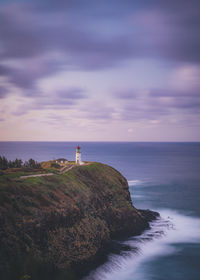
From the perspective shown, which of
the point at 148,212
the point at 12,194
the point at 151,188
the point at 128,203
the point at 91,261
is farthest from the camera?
the point at 151,188

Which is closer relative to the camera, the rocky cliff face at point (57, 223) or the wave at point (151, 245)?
the rocky cliff face at point (57, 223)

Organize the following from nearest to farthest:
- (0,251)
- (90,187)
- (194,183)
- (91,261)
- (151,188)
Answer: (0,251), (91,261), (90,187), (151,188), (194,183)

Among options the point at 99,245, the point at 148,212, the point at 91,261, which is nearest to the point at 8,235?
the point at 91,261

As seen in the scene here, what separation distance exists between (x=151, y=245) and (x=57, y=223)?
15776 mm

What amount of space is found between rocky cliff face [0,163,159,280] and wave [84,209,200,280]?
213cm

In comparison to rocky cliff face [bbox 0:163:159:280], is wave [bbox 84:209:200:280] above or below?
below

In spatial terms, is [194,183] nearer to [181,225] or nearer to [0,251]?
[181,225]

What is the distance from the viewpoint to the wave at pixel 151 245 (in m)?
29.9

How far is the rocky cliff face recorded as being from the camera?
77.9ft

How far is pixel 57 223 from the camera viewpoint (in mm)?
29609

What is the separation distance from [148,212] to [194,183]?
38812 mm

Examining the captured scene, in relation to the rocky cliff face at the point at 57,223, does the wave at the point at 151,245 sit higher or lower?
lower

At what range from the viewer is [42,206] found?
2952 cm

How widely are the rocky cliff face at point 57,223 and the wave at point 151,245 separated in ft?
7.00
